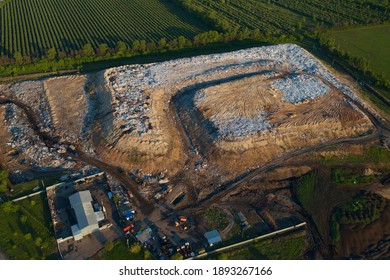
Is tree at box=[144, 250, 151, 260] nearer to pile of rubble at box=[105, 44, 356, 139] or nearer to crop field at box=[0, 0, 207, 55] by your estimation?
pile of rubble at box=[105, 44, 356, 139]

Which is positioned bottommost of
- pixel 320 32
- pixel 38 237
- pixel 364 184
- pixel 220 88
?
pixel 38 237

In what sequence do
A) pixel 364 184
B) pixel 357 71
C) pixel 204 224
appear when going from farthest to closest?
pixel 357 71, pixel 364 184, pixel 204 224

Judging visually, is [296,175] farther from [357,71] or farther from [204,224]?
[357,71]

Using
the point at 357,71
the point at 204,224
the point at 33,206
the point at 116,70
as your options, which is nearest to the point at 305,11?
the point at 357,71

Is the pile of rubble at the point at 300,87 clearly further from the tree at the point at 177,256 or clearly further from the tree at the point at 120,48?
the tree at the point at 177,256

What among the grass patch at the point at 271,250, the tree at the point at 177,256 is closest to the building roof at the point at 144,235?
the tree at the point at 177,256

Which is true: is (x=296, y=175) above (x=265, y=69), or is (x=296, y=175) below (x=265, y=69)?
below

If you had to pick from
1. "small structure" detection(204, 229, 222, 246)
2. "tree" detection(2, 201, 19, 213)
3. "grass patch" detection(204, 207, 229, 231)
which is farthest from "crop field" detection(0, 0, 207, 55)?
"small structure" detection(204, 229, 222, 246)
